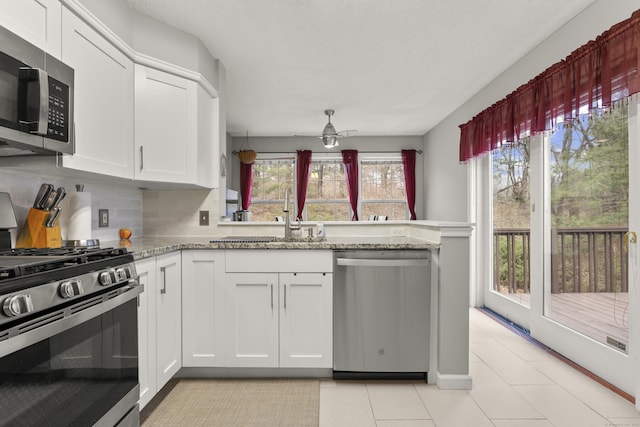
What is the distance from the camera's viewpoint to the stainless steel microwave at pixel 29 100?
1.32m

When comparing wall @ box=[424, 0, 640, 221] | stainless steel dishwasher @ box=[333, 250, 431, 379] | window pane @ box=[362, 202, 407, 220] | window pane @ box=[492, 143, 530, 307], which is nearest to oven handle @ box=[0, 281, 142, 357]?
stainless steel dishwasher @ box=[333, 250, 431, 379]

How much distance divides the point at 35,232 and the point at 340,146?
18.2 ft

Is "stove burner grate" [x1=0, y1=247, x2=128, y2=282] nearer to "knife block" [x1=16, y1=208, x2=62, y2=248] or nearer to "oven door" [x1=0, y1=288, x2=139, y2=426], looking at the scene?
"oven door" [x1=0, y1=288, x2=139, y2=426]

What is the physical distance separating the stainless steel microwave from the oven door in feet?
2.23

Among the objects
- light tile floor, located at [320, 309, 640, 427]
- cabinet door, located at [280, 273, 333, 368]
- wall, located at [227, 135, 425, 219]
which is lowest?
light tile floor, located at [320, 309, 640, 427]

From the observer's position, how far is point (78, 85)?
179 centimetres

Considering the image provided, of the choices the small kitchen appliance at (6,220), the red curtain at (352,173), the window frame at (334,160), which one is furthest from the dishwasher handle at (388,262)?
the window frame at (334,160)

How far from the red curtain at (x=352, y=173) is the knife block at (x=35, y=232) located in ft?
17.6

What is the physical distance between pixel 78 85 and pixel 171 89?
0.81 m

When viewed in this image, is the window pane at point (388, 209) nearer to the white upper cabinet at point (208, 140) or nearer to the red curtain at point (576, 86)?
the red curtain at point (576, 86)

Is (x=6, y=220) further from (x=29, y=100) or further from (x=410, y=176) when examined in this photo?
(x=410, y=176)

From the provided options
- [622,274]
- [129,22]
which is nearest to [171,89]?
[129,22]

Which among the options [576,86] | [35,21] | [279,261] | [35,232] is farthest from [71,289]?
[576,86]

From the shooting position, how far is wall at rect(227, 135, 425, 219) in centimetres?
687
